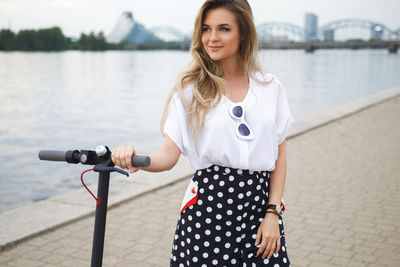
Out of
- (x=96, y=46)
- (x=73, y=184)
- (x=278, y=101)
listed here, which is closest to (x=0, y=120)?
(x=73, y=184)

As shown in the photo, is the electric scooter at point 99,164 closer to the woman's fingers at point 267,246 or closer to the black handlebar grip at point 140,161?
the black handlebar grip at point 140,161

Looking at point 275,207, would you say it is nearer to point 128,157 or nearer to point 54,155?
point 128,157

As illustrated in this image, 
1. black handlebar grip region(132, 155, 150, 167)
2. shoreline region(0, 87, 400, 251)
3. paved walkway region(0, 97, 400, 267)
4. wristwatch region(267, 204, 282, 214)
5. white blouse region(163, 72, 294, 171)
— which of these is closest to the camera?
black handlebar grip region(132, 155, 150, 167)

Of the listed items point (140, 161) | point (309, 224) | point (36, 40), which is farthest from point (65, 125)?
point (36, 40)

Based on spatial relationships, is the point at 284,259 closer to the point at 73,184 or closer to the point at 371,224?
the point at 371,224

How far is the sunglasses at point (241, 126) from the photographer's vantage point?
7.14 ft

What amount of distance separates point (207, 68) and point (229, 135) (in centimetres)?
35

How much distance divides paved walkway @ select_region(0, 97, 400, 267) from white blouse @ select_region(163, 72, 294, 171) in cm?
208

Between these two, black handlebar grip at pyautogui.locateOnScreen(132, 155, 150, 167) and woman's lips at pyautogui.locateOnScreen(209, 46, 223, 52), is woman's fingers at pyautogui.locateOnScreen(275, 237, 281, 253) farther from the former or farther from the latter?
woman's lips at pyautogui.locateOnScreen(209, 46, 223, 52)

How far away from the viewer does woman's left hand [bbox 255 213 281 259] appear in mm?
2215

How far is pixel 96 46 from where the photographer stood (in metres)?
148

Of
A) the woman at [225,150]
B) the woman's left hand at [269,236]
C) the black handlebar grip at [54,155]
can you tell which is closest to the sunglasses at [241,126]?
the woman at [225,150]

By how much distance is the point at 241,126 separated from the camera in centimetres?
219

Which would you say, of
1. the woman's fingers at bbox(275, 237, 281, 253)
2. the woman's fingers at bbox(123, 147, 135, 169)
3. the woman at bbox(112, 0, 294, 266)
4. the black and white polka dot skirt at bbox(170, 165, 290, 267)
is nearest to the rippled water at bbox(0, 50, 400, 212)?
the woman at bbox(112, 0, 294, 266)
